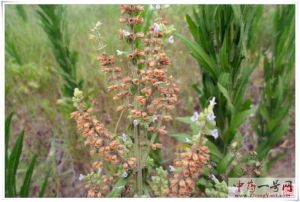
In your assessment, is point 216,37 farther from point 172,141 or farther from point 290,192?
point 172,141

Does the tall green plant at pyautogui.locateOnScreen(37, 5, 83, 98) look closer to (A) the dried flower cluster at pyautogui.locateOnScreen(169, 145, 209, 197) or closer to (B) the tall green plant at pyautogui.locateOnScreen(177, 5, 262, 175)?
(B) the tall green plant at pyautogui.locateOnScreen(177, 5, 262, 175)

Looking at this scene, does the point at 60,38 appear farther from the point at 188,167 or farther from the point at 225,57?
the point at 188,167

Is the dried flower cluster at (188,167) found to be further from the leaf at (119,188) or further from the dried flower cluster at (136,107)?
the leaf at (119,188)

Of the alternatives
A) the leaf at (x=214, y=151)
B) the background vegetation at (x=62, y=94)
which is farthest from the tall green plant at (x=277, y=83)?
the leaf at (x=214, y=151)

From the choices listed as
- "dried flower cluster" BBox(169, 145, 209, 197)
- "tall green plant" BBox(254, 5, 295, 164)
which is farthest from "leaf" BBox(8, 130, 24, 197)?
"tall green plant" BBox(254, 5, 295, 164)

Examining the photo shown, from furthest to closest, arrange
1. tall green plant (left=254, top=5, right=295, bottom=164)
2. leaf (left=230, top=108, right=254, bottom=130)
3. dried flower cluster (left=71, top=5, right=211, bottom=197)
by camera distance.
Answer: tall green plant (left=254, top=5, right=295, bottom=164) < leaf (left=230, top=108, right=254, bottom=130) < dried flower cluster (left=71, top=5, right=211, bottom=197)
